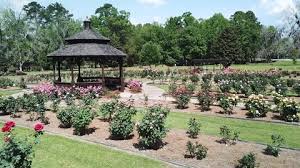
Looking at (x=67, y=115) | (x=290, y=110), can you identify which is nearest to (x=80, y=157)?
(x=67, y=115)

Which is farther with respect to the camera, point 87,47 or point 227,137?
point 87,47

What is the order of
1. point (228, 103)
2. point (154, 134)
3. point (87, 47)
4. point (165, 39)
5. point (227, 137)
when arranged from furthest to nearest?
point (165, 39)
point (87, 47)
point (228, 103)
point (227, 137)
point (154, 134)

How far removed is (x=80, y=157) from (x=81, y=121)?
2.79m

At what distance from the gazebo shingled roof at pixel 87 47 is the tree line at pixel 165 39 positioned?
1353 inches

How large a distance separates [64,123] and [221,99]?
316 inches

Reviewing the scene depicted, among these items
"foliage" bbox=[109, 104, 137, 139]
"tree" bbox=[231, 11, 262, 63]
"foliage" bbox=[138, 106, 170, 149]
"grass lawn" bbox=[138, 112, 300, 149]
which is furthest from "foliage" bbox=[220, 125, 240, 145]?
"tree" bbox=[231, 11, 262, 63]

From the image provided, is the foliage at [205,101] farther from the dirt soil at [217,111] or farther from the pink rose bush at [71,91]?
the pink rose bush at [71,91]

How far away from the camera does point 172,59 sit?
3019 inches

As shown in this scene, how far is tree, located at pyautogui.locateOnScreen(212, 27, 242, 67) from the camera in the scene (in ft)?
238

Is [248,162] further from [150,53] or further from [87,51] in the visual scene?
[150,53]

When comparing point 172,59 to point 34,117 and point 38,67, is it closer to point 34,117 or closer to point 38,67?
point 38,67

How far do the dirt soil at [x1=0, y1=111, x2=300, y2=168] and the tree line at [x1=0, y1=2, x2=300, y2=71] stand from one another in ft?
163

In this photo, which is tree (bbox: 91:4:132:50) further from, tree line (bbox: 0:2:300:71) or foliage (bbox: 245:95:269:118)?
foliage (bbox: 245:95:269:118)

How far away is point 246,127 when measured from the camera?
17375 millimetres
